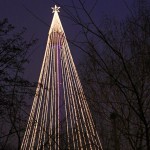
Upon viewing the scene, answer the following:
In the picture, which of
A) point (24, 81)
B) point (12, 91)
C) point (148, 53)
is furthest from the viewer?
point (12, 91)

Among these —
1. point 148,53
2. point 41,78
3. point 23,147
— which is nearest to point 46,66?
point 41,78

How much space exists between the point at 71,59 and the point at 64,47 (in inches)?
10.9

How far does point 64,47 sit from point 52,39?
0.34 metres

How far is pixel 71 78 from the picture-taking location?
6.86 metres

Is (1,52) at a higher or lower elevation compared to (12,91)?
higher

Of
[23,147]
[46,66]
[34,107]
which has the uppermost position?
[46,66]

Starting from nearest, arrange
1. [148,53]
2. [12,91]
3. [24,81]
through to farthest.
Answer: [148,53]
[24,81]
[12,91]

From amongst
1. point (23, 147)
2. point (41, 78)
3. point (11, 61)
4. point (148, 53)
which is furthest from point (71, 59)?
point (148, 53)

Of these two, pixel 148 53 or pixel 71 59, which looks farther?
pixel 71 59

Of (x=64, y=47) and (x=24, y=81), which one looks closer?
(x=24, y=81)

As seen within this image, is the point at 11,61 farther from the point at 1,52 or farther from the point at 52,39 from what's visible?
the point at 52,39

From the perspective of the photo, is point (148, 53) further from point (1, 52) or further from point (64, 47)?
point (1, 52)

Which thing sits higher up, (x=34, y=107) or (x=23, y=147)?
(x=34, y=107)

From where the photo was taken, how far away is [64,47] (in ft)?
22.1
